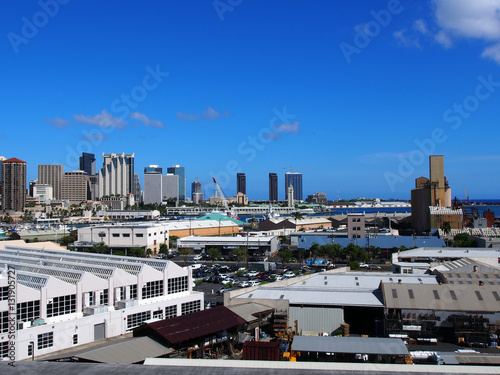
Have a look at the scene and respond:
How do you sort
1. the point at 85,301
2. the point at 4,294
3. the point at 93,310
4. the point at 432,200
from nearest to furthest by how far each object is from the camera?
the point at 4,294 < the point at 93,310 < the point at 85,301 < the point at 432,200

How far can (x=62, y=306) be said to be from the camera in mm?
9812

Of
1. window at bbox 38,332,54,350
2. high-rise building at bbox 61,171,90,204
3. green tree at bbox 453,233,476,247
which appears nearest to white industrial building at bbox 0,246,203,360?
window at bbox 38,332,54,350

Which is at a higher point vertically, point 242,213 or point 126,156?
point 126,156

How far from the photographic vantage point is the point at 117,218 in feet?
279

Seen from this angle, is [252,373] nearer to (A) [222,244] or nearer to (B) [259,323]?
(B) [259,323]

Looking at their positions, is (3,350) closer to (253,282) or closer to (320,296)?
(320,296)

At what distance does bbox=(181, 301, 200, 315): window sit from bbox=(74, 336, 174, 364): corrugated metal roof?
3.03m

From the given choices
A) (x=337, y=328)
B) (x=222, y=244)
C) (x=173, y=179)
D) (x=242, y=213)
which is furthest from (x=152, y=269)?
(x=173, y=179)

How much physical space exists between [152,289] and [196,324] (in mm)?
2443

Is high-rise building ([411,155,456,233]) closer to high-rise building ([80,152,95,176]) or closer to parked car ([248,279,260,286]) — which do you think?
parked car ([248,279,260,286])

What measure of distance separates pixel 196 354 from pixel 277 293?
170 inches

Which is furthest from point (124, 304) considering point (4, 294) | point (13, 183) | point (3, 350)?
point (13, 183)

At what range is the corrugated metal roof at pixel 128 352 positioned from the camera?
8070 mm

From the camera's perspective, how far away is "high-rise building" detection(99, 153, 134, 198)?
129m
